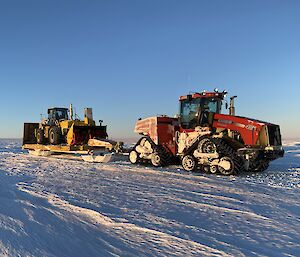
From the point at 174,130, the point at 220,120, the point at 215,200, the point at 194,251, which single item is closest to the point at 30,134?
the point at 174,130

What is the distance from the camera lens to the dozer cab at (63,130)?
1612cm

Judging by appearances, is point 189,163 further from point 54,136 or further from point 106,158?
point 54,136

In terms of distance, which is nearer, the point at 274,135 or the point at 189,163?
the point at 274,135

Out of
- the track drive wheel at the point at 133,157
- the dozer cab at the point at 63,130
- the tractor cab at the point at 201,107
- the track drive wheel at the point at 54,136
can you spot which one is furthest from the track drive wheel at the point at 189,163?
the track drive wheel at the point at 54,136

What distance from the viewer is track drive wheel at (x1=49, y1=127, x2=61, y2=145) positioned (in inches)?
685

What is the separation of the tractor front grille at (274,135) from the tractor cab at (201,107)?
6.60 ft

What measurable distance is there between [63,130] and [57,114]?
1.90 metres

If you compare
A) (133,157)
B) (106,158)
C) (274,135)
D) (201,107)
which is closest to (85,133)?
(106,158)

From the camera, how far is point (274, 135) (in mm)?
10242

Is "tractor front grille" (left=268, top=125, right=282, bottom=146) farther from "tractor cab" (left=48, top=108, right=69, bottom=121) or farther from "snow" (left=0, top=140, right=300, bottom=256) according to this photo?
"tractor cab" (left=48, top=108, right=69, bottom=121)

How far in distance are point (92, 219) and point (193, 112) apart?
752 cm

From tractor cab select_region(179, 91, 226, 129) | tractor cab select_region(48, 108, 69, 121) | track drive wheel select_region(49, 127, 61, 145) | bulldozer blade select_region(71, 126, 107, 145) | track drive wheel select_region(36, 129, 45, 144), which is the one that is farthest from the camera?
tractor cab select_region(48, 108, 69, 121)

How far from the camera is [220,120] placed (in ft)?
35.3

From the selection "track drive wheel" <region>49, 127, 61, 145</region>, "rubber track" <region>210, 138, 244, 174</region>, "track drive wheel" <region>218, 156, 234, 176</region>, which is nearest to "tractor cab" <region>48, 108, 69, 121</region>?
"track drive wheel" <region>49, 127, 61, 145</region>
